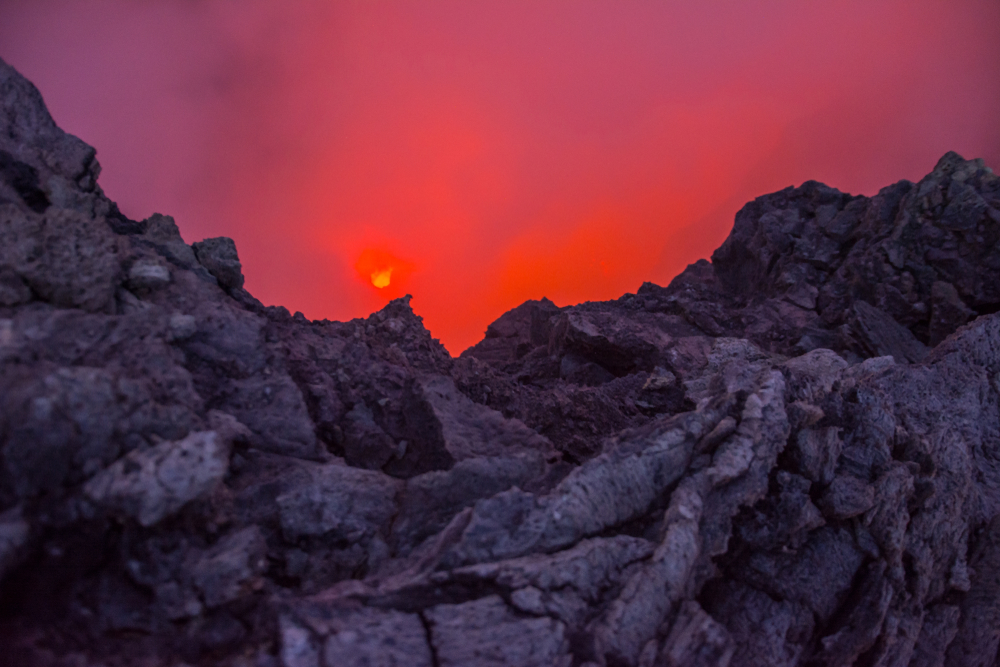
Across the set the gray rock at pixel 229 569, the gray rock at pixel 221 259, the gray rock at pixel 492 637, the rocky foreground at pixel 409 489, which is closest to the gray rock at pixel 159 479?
the rocky foreground at pixel 409 489

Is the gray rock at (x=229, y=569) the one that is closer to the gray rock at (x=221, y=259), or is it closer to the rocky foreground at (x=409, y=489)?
the rocky foreground at (x=409, y=489)

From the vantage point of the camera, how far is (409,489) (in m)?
10.4

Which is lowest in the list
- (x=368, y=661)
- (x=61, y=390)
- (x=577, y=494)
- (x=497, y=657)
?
(x=497, y=657)

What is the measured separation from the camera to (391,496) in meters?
10.3

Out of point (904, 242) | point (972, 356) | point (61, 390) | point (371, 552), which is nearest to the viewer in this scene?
point (61, 390)

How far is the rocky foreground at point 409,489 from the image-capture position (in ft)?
23.6

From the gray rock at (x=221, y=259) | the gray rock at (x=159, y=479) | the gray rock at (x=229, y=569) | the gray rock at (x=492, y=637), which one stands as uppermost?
the gray rock at (x=221, y=259)

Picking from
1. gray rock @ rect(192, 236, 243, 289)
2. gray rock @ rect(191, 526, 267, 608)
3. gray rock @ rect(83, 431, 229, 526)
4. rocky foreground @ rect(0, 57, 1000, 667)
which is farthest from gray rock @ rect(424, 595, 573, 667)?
gray rock @ rect(192, 236, 243, 289)

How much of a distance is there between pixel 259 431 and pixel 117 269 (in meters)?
4.11

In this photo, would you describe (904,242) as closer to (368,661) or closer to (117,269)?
(368,661)

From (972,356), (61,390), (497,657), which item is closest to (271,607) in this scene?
(497,657)

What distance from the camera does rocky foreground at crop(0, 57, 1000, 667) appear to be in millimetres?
7207

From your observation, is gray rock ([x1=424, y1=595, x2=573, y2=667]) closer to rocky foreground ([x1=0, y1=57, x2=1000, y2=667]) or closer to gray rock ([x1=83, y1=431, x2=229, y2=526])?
rocky foreground ([x1=0, y1=57, x2=1000, y2=667])

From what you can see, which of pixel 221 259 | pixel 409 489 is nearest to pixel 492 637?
pixel 409 489
